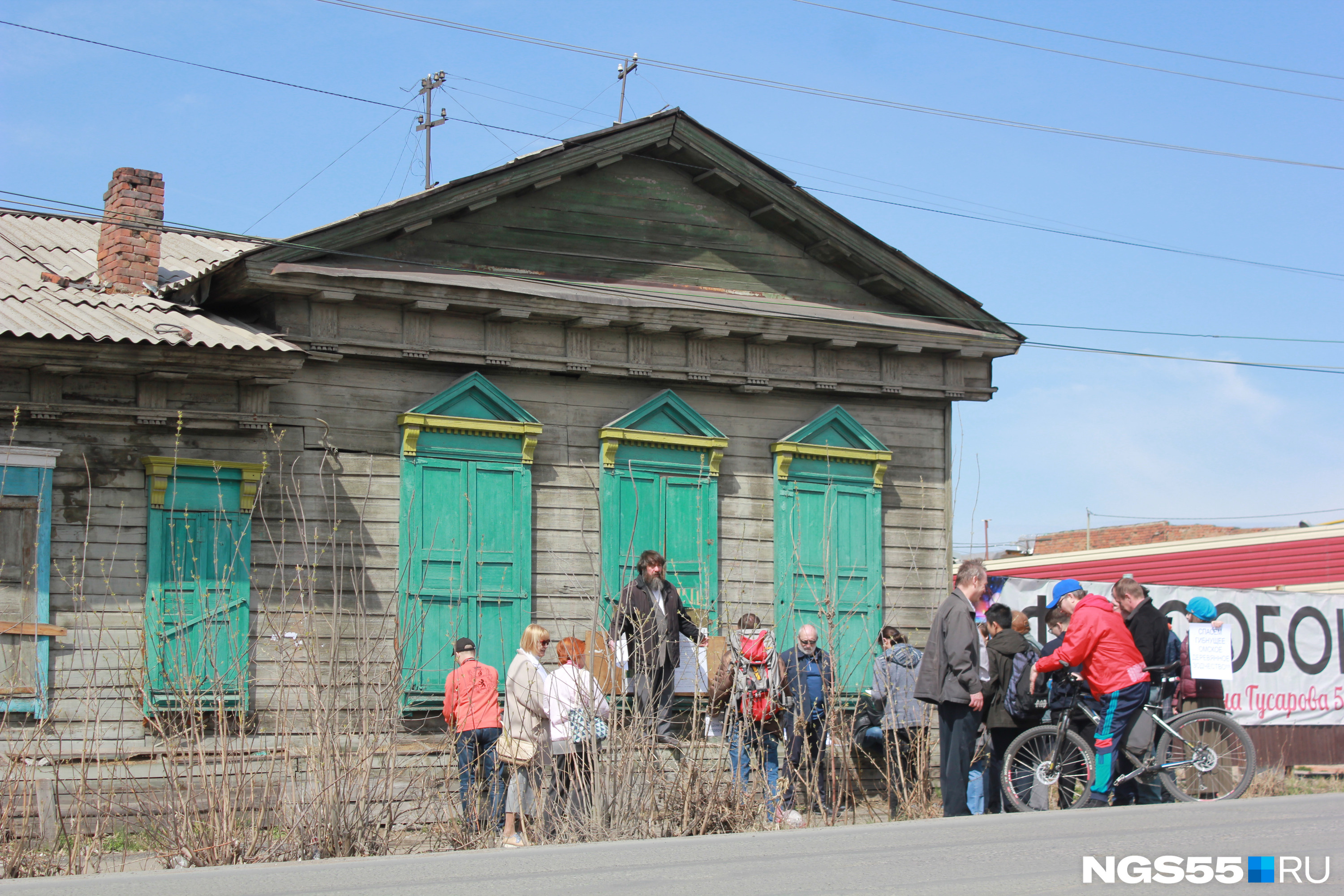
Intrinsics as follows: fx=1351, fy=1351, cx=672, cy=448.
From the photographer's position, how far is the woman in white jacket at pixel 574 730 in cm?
842

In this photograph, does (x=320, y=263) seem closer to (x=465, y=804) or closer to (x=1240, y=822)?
(x=465, y=804)

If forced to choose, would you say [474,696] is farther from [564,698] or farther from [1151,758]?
[1151,758]

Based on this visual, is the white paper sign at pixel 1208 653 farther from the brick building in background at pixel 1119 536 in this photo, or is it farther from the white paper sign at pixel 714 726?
the brick building in background at pixel 1119 536

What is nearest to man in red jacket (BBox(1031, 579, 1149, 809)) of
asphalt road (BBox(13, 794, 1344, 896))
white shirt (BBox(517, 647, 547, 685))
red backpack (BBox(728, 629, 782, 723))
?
asphalt road (BBox(13, 794, 1344, 896))

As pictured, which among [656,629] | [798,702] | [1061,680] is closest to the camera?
[798,702]

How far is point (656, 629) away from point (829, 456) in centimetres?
432

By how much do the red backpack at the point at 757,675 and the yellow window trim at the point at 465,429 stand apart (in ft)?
11.1

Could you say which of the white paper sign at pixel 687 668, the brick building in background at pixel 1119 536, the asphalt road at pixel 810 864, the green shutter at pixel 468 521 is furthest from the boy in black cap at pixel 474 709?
the brick building in background at pixel 1119 536

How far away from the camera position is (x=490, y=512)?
42.2 feet

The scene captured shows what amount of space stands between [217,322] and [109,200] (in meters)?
2.09

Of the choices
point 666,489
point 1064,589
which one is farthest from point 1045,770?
point 666,489

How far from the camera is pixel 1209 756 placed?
9953mm

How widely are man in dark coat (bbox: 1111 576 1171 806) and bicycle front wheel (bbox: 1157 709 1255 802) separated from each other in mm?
223

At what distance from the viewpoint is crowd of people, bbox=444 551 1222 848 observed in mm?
8859
